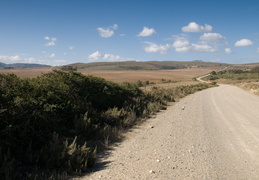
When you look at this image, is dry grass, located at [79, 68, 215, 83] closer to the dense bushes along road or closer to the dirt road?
the dense bushes along road

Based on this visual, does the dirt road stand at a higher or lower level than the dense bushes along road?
lower

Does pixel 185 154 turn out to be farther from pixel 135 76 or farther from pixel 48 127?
pixel 135 76

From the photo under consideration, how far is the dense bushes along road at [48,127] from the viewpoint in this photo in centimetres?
470

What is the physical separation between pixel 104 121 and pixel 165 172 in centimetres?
458

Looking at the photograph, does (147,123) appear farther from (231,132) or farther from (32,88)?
(32,88)

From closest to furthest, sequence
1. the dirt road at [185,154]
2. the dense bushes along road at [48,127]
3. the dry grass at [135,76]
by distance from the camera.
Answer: the dirt road at [185,154] → the dense bushes along road at [48,127] → the dry grass at [135,76]

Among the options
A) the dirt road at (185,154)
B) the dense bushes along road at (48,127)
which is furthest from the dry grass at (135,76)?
the dirt road at (185,154)

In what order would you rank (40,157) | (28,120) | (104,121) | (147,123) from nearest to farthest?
(40,157), (28,120), (104,121), (147,123)

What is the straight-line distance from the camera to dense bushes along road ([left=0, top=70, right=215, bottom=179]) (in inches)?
185

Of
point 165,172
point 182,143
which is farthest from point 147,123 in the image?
point 165,172

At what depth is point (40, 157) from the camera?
4.93 m

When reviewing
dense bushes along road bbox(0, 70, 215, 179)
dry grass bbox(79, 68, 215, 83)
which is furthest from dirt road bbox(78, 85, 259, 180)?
dry grass bbox(79, 68, 215, 83)

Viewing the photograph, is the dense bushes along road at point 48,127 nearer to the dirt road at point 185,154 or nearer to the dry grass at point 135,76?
the dirt road at point 185,154

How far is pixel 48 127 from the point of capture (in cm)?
595
